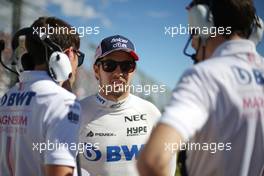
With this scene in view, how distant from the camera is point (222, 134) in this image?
1739 millimetres

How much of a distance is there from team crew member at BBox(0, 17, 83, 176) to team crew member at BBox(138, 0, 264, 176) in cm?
61

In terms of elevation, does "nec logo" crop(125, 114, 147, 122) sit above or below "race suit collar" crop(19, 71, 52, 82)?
below

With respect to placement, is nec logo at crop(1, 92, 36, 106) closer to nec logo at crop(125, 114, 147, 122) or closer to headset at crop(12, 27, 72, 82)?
headset at crop(12, 27, 72, 82)

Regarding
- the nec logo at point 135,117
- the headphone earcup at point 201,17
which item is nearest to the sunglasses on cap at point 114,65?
the nec logo at point 135,117

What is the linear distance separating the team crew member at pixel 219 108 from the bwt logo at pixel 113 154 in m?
1.55

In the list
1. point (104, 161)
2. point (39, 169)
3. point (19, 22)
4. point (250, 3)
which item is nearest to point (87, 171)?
point (104, 161)

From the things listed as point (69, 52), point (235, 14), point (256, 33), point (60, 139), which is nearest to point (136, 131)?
point (69, 52)

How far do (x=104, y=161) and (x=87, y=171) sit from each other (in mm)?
162

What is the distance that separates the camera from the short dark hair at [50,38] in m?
2.30

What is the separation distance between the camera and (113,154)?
3.43 meters

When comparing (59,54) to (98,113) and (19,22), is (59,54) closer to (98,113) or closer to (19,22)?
(98,113)

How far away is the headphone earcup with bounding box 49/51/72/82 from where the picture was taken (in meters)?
2.25

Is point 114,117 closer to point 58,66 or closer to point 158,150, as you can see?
point 58,66

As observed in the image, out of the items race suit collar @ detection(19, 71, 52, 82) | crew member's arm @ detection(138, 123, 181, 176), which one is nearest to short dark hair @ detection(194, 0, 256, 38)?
crew member's arm @ detection(138, 123, 181, 176)
